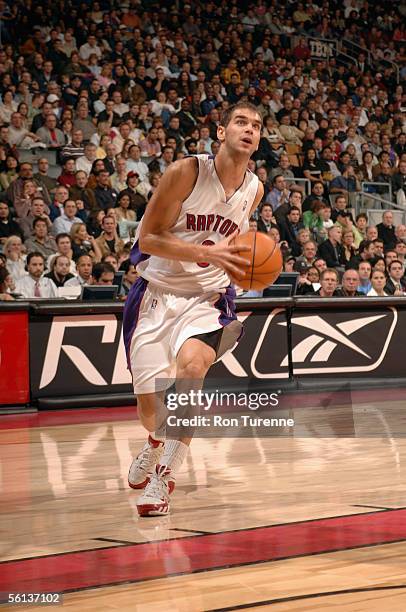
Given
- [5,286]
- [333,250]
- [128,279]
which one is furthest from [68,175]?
[333,250]

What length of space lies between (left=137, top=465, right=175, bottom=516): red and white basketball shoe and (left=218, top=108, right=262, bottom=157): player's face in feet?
5.58

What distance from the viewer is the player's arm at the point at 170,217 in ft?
17.3

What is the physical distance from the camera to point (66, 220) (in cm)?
1339

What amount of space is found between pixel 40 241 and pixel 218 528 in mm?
8377

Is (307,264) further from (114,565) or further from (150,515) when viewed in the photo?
(114,565)

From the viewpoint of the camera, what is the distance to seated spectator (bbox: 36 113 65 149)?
14656mm

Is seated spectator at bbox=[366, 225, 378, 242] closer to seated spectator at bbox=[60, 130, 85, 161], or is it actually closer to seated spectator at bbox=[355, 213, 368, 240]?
seated spectator at bbox=[355, 213, 368, 240]

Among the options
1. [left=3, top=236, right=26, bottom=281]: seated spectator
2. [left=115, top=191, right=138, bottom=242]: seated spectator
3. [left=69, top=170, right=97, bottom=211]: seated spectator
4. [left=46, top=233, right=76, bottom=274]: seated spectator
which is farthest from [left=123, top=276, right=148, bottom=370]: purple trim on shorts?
[left=69, top=170, right=97, bottom=211]: seated spectator

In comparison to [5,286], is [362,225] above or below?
below

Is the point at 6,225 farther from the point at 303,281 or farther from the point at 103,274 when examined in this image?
the point at 303,281

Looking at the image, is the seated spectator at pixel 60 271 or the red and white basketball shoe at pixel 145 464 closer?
the red and white basketball shoe at pixel 145 464

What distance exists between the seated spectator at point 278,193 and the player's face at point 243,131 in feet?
34.3

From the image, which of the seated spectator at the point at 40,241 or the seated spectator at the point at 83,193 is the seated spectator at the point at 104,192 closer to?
the seated spectator at the point at 83,193

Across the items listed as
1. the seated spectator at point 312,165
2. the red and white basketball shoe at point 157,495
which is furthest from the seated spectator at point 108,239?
the red and white basketball shoe at point 157,495
